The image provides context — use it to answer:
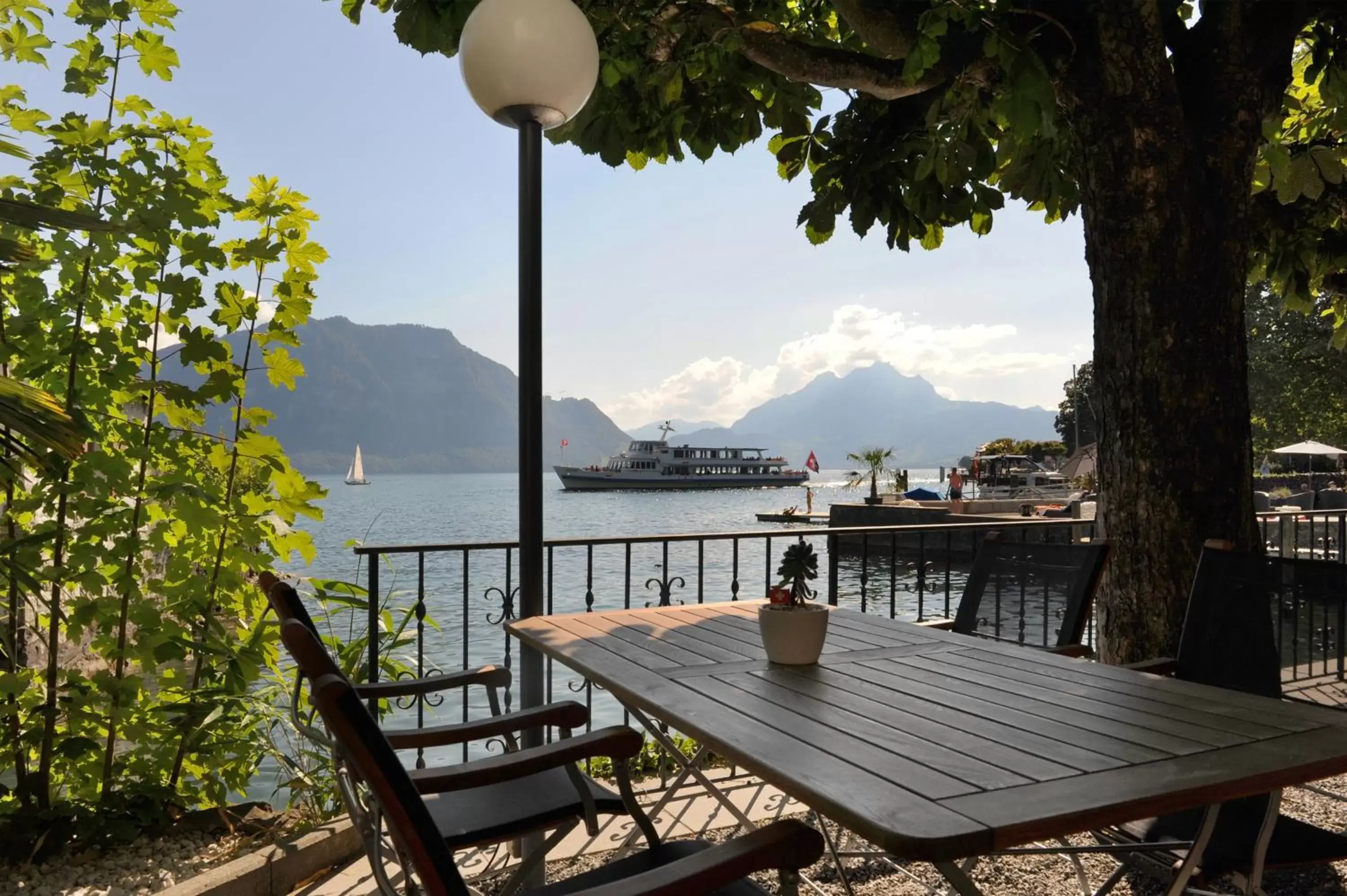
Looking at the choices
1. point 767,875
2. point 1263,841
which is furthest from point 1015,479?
point 1263,841

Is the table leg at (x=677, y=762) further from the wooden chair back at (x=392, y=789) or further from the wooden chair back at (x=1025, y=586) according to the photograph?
the wooden chair back at (x=1025, y=586)

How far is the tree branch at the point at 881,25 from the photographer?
3021 mm

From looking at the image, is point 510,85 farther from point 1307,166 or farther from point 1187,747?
point 1307,166

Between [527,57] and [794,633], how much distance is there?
1.62 m

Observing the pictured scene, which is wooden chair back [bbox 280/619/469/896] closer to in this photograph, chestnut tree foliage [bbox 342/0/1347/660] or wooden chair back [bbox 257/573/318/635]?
wooden chair back [bbox 257/573/318/635]

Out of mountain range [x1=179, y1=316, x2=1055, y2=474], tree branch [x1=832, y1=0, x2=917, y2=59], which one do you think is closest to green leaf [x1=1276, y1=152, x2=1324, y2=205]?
tree branch [x1=832, y1=0, x2=917, y2=59]

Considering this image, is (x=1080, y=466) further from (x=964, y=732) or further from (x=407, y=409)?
(x=407, y=409)

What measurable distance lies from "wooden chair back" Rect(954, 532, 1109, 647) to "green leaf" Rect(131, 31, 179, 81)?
10.1 ft

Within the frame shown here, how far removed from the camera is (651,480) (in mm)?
Answer: 62375

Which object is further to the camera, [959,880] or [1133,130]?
[1133,130]

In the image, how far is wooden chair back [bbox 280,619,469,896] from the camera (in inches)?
43.1

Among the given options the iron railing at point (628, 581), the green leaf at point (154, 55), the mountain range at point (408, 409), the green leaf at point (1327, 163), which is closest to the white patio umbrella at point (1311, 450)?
the iron railing at point (628, 581)

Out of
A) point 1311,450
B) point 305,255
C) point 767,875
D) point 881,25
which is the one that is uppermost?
point 881,25

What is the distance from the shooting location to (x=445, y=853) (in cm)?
110
